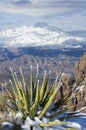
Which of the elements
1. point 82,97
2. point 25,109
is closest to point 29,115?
point 25,109

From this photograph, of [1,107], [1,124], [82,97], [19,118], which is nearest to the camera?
[1,124]

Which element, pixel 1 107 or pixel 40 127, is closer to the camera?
pixel 40 127

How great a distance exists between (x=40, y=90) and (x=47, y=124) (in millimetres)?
1514

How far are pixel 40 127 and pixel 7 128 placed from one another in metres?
0.92

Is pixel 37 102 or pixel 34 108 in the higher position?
pixel 37 102

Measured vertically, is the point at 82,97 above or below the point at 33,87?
below

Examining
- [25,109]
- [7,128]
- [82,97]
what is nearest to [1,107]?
[25,109]

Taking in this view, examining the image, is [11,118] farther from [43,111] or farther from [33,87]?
[33,87]

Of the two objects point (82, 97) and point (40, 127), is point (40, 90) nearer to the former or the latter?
point (40, 127)

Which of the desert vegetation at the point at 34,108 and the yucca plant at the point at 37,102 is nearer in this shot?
the desert vegetation at the point at 34,108

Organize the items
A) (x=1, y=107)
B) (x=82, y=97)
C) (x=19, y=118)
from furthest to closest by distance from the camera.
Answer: (x=82, y=97)
(x=1, y=107)
(x=19, y=118)

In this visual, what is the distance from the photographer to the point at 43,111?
10.1 meters

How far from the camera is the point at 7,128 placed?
942 centimetres

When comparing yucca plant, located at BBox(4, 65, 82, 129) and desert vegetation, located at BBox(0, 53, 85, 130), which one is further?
yucca plant, located at BBox(4, 65, 82, 129)
